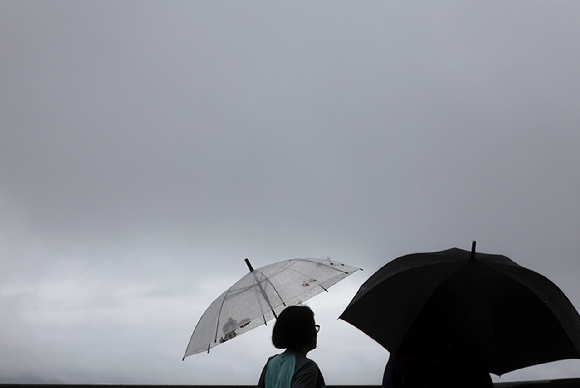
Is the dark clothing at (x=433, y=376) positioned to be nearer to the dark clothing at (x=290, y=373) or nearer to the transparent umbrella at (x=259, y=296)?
the dark clothing at (x=290, y=373)

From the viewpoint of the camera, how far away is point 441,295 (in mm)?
3721

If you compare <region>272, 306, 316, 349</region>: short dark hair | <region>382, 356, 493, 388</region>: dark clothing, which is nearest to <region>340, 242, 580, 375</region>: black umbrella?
<region>382, 356, 493, 388</region>: dark clothing

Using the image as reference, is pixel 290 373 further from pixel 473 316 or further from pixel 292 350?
pixel 473 316

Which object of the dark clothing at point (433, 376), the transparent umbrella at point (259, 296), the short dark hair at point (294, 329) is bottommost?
the dark clothing at point (433, 376)

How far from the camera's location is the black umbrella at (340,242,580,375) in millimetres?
3584

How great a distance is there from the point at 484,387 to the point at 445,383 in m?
0.25

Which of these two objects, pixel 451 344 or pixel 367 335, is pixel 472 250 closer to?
pixel 451 344

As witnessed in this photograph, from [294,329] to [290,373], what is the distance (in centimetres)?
28

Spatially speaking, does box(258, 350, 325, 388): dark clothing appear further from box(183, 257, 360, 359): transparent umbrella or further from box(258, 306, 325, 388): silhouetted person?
box(183, 257, 360, 359): transparent umbrella

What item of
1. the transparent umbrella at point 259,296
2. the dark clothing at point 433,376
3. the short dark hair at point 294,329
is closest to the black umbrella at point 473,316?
the dark clothing at point 433,376

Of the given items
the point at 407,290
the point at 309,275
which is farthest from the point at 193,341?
the point at 407,290

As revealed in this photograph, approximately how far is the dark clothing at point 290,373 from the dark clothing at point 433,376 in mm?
559

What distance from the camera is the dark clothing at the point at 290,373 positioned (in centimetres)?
357

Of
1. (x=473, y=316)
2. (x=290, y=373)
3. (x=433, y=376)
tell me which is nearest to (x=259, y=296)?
(x=290, y=373)
